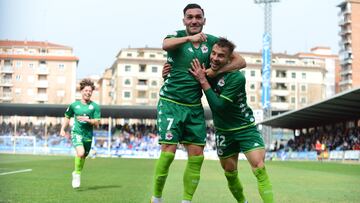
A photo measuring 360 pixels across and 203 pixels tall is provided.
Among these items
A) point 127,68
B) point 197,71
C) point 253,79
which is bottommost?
point 197,71

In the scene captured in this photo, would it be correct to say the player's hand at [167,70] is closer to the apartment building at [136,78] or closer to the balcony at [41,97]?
the balcony at [41,97]

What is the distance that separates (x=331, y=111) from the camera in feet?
135

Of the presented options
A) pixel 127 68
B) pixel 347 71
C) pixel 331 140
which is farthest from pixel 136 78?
pixel 331 140

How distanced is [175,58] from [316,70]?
11209cm

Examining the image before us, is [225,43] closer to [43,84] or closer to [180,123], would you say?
[180,123]

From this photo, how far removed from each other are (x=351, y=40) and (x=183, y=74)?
105268mm

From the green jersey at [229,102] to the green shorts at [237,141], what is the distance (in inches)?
2.6

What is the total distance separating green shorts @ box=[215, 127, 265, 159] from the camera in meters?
6.72

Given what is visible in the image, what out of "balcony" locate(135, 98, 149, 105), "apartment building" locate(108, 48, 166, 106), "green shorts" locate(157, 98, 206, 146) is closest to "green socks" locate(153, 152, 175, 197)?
"green shorts" locate(157, 98, 206, 146)

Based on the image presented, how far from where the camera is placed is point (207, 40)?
21.8 ft

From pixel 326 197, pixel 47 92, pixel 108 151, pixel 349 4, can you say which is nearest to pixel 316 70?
pixel 349 4

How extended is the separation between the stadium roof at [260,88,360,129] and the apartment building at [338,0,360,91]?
56.6 meters

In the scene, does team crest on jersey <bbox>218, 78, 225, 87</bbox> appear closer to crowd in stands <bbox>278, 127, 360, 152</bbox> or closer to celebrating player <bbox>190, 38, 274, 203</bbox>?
celebrating player <bbox>190, 38, 274, 203</bbox>

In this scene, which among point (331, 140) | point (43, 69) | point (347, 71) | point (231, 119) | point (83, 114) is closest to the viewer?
point (231, 119)
